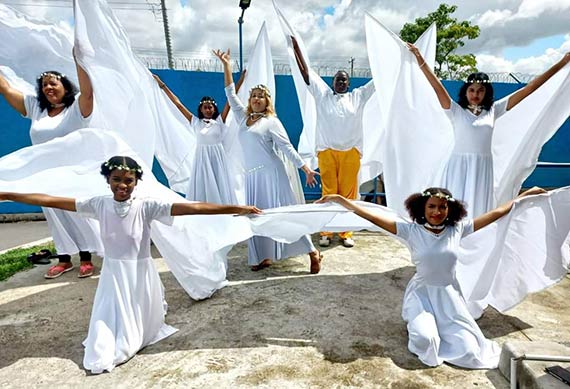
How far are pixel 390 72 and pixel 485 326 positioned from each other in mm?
2386

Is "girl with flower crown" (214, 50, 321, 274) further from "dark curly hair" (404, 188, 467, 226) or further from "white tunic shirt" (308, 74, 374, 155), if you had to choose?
"dark curly hair" (404, 188, 467, 226)

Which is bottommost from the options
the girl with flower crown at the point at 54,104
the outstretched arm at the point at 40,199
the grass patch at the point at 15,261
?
the grass patch at the point at 15,261

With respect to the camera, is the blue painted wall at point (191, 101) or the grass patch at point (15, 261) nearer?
the grass patch at point (15, 261)

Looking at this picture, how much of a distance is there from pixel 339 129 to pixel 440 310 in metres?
2.68

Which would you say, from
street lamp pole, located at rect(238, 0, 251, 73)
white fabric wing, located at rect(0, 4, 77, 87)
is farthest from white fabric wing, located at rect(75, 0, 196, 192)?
street lamp pole, located at rect(238, 0, 251, 73)

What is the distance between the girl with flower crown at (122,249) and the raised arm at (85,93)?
3.69 feet

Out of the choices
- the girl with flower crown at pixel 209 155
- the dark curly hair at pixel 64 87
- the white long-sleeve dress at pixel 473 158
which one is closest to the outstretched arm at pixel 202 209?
Answer: the dark curly hair at pixel 64 87

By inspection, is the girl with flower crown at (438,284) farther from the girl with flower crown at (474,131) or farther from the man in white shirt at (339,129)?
the man in white shirt at (339,129)

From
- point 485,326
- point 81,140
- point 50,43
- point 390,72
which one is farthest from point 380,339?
point 50,43

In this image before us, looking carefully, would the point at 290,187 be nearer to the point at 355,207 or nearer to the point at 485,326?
the point at 355,207

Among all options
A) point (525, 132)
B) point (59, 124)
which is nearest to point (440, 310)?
point (525, 132)

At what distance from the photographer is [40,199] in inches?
108

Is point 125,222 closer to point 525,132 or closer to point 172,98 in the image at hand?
point 172,98

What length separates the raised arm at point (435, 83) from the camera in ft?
11.7
